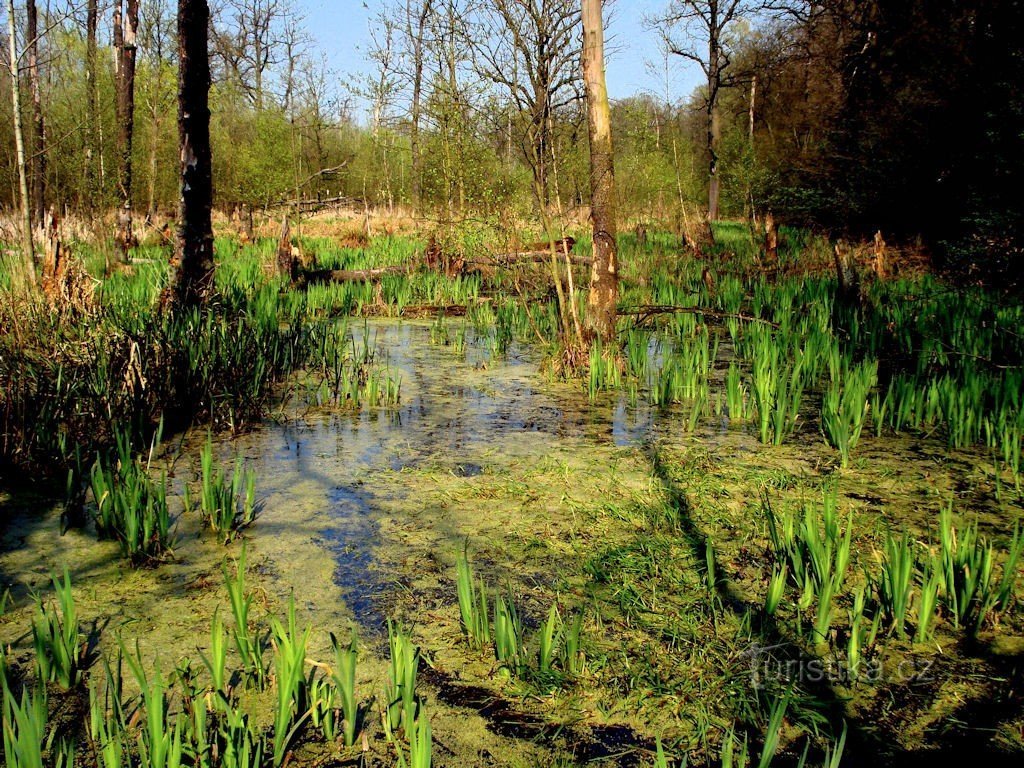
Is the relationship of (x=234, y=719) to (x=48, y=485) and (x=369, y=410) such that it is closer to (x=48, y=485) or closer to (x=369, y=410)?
(x=48, y=485)

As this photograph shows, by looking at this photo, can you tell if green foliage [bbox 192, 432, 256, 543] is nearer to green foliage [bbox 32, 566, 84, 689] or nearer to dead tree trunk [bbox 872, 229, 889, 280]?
green foliage [bbox 32, 566, 84, 689]

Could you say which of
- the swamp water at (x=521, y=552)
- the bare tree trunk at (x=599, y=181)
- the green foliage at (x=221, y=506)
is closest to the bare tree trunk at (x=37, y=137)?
the bare tree trunk at (x=599, y=181)

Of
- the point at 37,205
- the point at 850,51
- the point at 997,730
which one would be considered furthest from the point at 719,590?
the point at 37,205

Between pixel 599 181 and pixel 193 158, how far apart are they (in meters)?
3.17

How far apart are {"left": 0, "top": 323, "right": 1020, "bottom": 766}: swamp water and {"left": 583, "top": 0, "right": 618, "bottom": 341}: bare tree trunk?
141 cm

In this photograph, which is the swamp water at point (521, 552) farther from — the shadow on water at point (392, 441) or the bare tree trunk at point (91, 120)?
the bare tree trunk at point (91, 120)

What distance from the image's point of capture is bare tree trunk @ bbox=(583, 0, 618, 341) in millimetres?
5094

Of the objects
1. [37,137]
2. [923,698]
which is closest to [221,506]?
[923,698]

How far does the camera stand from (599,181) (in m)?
5.18

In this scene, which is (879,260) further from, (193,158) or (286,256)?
(193,158)

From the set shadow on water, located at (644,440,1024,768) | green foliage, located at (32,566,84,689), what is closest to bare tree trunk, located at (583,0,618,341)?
shadow on water, located at (644,440,1024,768)

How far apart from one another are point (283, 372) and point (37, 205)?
12957 mm

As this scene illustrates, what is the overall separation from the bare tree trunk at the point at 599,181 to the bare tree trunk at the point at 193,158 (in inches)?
115

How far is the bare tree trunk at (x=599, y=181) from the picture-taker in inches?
201
